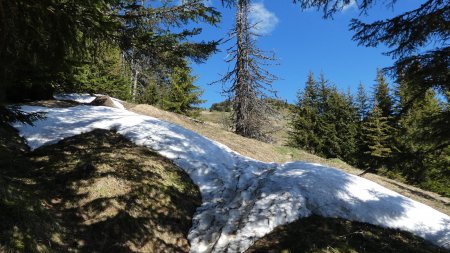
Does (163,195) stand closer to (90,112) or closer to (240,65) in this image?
(90,112)

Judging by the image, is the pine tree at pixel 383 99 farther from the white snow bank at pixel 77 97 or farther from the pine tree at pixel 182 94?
the white snow bank at pixel 77 97

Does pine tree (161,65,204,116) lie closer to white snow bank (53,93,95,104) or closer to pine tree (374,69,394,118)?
white snow bank (53,93,95,104)

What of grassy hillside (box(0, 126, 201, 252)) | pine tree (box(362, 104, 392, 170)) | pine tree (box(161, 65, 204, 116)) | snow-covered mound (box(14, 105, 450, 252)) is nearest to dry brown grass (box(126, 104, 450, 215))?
snow-covered mound (box(14, 105, 450, 252))

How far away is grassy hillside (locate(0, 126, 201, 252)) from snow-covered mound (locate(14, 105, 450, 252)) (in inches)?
Result: 20.6

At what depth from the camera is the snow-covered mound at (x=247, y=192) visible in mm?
7645

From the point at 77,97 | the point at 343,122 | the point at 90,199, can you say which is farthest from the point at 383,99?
the point at 90,199

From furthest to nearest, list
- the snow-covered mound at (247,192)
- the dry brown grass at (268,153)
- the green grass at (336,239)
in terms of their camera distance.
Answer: the dry brown grass at (268,153), the snow-covered mound at (247,192), the green grass at (336,239)

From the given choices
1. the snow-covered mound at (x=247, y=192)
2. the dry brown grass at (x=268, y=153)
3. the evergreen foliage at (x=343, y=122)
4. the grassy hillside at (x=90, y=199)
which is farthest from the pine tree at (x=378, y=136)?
the grassy hillside at (x=90, y=199)

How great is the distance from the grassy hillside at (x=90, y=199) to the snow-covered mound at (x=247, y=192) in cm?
52

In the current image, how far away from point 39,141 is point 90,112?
3.81 metres

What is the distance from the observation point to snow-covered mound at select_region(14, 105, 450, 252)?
7.64 m

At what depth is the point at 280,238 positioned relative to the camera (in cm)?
701

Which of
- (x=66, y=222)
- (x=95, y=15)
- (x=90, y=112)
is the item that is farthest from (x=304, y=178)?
(x=90, y=112)

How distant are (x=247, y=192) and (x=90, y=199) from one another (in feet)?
13.3
